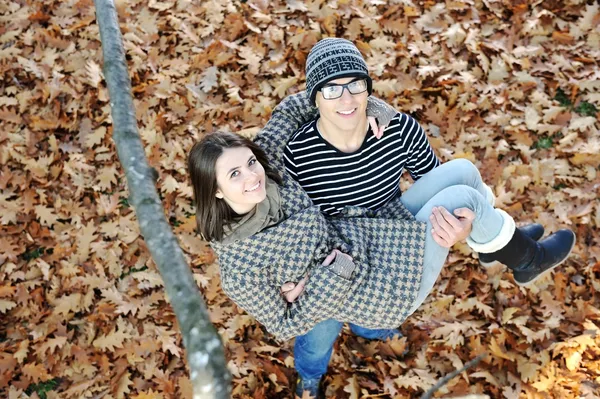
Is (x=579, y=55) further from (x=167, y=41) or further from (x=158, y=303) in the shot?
(x=158, y=303)

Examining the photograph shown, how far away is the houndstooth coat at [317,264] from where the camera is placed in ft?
7.79

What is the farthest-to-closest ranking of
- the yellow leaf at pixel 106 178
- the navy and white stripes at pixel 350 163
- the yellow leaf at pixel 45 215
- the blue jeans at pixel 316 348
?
the yellow leaf at pixel 106 178 < the yellow leaf at pixel 45 215 < the blue jeans at pixel 316 348 < the navy and white stripes at pixel 350 163

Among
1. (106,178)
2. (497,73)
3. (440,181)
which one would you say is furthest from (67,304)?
(497,73)

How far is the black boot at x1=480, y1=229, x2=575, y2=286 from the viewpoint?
2.79 meters

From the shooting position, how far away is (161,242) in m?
1.60

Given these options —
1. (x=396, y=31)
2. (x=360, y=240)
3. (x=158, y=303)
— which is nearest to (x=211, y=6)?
(x=396, y=31)

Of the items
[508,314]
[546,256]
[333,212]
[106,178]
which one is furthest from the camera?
[106,178]

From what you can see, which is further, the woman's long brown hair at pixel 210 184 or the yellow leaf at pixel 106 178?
the yellow leaf at pixel 106 178

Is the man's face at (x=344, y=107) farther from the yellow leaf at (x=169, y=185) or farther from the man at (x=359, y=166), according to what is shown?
the yellow leaf at (x=169, y=185)

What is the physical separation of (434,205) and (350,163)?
1.59 feet

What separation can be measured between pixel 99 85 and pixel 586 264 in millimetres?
4218

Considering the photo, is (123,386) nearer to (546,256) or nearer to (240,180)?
(240,180)

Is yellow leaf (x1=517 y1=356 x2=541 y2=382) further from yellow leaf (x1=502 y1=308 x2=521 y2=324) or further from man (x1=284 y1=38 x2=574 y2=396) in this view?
man (x1=284 y1=38 x2=574 y2=396)

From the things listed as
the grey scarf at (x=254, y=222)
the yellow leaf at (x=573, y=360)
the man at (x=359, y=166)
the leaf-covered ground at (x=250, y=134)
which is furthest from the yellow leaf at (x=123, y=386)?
the yellow leaf at (x=573, y=360)
